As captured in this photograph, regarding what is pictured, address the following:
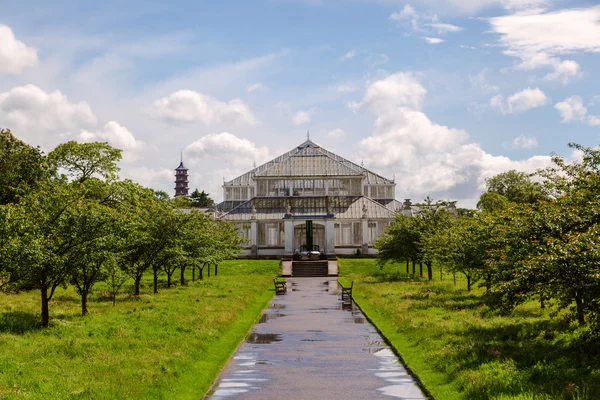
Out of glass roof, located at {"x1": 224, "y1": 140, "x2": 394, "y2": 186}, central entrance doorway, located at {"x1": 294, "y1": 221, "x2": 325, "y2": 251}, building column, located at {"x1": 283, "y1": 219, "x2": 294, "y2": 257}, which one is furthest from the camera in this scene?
glass roof, located at {"x1": 224, "y1": 140, "x2": 394, "y2": 186}

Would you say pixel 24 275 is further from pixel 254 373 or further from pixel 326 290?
pixel 326 290

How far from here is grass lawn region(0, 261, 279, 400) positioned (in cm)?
1530

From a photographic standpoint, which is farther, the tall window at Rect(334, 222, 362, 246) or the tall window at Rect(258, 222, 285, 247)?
the tall window at Rect(258, 222, 285, 247)

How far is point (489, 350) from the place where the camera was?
18.9 metres

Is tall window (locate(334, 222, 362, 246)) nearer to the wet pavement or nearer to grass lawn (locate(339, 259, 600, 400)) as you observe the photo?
Answer: grass lawn (locate(339, 259, 600, 400))

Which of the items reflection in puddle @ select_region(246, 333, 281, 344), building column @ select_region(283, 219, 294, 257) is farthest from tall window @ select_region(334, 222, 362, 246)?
reflection in puddle @ select_region(246, 333, 281, 344)

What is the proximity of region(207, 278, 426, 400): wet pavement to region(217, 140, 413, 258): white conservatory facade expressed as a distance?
147 ft

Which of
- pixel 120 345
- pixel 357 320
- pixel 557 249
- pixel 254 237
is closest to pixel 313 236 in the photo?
pixel 254 237

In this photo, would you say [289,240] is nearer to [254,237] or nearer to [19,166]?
[254,237]

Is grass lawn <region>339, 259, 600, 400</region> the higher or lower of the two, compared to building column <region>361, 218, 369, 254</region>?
lower

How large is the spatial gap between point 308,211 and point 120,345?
5857 centimetres

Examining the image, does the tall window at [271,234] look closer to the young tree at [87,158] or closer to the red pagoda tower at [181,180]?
the young tree at [87,158]

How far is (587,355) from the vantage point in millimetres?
17281

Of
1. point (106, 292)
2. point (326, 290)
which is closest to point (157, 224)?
point (106, 292)
